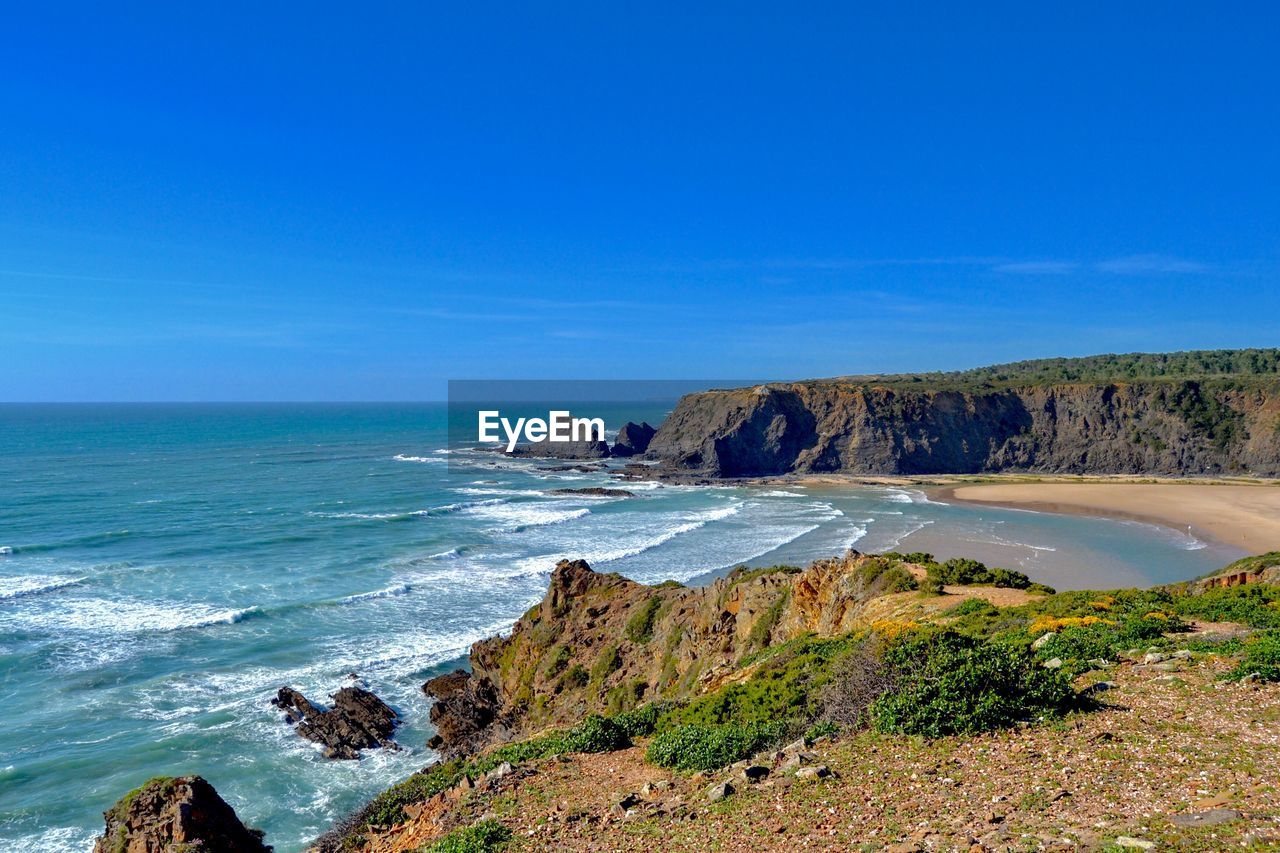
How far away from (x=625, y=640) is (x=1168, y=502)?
194 ft

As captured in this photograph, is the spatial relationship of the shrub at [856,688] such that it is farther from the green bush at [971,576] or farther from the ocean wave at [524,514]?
the ocean wave at [524,514]

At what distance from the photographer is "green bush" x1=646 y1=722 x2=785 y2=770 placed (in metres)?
10.0

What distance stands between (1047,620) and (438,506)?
51.9m

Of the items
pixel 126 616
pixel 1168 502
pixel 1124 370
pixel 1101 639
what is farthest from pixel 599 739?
pixel 1124 370

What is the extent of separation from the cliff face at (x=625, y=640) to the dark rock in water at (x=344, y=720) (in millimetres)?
1545

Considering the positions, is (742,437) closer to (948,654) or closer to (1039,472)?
(1039,472)

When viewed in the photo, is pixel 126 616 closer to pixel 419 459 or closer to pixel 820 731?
pixel 820 731

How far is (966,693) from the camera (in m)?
9.26

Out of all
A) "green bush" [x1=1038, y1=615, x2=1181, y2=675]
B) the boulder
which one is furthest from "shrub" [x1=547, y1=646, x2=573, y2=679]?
the boulder

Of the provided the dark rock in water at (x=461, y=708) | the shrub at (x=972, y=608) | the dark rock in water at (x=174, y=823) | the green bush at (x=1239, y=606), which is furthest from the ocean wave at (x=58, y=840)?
the green bush at (x=1239, y=606)

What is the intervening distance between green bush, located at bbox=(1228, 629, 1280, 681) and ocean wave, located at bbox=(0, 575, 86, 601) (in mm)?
41957

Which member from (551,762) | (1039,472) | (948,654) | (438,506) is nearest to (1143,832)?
(948,654)

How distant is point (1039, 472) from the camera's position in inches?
3364

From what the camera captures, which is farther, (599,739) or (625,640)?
(625,640)
